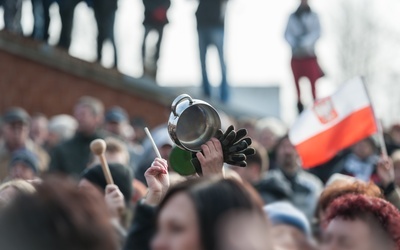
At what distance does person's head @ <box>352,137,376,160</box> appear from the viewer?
10234mm

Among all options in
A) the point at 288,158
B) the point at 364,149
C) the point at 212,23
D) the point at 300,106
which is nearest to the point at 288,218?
the point at 288,158

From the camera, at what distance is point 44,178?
3412 millimetres

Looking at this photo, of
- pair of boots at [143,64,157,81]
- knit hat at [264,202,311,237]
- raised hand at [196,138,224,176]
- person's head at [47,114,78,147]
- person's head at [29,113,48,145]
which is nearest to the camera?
raised hand at [196,138,224,176]

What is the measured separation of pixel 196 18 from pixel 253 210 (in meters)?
11.8

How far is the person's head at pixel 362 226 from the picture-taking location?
5.00 metres

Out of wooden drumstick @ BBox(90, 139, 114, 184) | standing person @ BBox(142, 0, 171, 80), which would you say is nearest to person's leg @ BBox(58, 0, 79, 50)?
standing person @ BBox(142, 0, 171, 80)

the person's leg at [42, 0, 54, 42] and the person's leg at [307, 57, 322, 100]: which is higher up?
the person's leg at [42, 0, 54, 42]

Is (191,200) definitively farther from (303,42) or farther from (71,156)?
(303,42)

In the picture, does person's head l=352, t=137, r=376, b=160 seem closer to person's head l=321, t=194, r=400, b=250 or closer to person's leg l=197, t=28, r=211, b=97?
person's head l=321, t=194, r=400, b=250

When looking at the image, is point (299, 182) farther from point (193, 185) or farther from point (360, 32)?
point (360, 32)

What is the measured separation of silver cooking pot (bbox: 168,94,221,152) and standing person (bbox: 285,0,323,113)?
9.23m

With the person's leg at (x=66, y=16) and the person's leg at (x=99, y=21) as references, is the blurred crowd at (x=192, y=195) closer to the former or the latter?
the person's leg at (x=99, y=21)

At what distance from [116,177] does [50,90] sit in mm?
9608

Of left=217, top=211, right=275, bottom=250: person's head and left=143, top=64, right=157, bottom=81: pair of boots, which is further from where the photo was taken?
left=143, top=64, right=157, bottom=81: pair of boots
